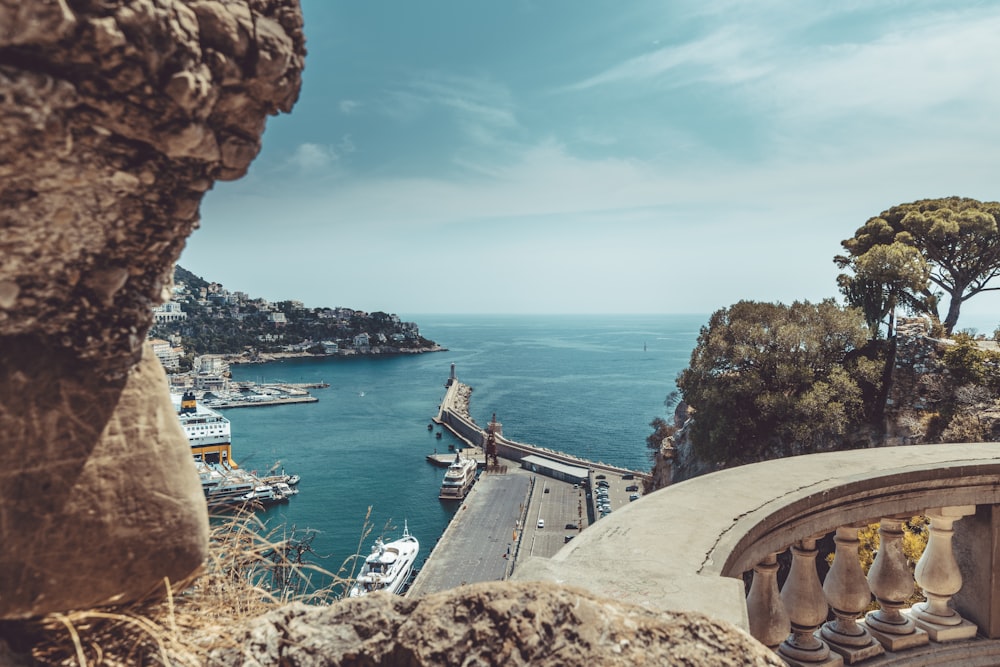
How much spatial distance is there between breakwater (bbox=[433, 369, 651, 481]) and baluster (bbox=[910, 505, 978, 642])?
37.5m

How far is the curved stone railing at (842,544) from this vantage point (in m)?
2.80

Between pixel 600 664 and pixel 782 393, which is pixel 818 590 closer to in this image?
pixel 600 664

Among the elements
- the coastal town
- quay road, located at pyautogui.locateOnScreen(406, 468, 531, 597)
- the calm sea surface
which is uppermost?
the coastal town

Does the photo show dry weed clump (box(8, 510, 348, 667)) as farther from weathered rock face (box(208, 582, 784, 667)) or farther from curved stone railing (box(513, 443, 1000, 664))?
curved stone railing (box(513, 443, 1000, 664))

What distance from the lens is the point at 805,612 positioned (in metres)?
3.15

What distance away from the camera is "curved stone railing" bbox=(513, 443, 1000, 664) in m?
2.80

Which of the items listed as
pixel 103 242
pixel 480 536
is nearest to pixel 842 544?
pixel 103 242

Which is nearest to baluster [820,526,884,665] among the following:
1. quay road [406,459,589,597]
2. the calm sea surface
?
the calm sea surface

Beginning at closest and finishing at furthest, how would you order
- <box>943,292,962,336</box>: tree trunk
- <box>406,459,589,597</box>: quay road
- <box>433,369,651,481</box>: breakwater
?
<box>943,292,962,336</box>: tree trunk < <box>406,459,589,597</box>: quay road < <box>433,369,651,481</box>: breakwater

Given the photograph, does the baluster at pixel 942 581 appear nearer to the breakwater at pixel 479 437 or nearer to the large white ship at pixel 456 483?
the breakwater at pixel 479 437

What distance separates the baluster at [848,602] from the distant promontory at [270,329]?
14111cm

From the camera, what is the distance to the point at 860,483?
3.25 meters

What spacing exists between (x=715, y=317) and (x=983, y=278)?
11.1 m

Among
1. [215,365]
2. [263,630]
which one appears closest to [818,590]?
[263,630]
